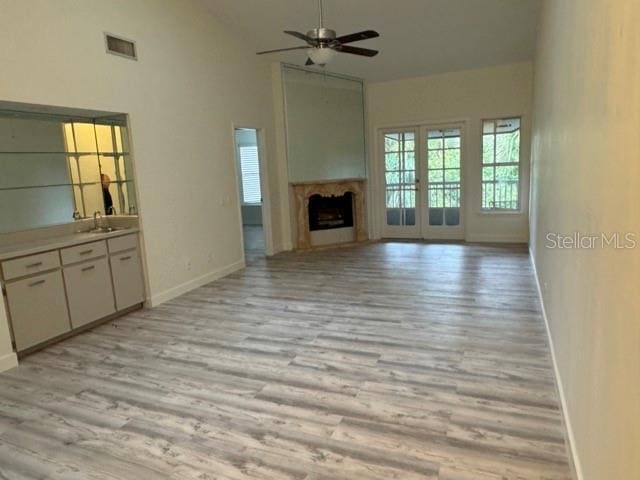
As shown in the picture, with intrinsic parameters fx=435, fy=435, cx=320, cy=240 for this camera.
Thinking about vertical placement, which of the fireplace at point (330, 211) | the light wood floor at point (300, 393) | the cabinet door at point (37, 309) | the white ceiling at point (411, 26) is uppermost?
the white ceiling at point (411, 26)

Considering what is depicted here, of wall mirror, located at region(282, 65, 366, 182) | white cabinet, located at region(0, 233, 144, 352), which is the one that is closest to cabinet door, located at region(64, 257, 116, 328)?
white cabinet, located at region(0, 233, 144, 352)

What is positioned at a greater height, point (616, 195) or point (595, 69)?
point (595, 69)

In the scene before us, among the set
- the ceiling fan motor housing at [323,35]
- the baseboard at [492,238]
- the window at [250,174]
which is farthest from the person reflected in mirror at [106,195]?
the baseboard at [492,238]

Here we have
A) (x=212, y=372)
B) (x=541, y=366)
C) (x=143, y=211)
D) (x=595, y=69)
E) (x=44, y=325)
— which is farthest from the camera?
(x=143, y=211)

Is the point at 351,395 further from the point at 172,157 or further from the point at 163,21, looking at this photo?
the point at 163,21

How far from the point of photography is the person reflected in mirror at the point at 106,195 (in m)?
4.91

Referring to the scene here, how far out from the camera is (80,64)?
4.07 meters

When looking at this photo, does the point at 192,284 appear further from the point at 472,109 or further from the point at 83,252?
the point at 472,109

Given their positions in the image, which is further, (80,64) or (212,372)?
(80,64)

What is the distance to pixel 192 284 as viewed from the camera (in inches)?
220

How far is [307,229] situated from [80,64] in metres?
4.50

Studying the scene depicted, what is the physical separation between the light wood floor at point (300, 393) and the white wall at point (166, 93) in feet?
3.32

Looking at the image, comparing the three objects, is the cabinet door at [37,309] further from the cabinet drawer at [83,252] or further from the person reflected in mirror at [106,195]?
the person reflected in mirror at [106,195]

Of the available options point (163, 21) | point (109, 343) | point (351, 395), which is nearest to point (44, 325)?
point (109, 343)
